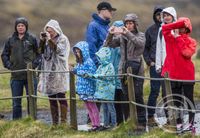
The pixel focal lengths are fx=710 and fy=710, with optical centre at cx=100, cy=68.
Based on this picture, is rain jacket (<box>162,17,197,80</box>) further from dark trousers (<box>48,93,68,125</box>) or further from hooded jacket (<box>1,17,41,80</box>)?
hooded jacket (<box>1,17,41,80</box>)

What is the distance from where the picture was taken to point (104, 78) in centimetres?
1140

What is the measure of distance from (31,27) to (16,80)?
2072 centimetres

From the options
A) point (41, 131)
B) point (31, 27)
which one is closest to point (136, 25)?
point (41, 131)

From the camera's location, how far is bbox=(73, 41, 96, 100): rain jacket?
11.6 metres

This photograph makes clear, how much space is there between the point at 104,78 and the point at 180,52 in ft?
4.91

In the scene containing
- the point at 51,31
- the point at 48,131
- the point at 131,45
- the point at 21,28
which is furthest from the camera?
the point at 21,28

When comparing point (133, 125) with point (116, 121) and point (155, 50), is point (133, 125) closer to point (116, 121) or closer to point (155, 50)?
point (116, 121)

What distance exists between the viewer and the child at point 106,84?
450 inches

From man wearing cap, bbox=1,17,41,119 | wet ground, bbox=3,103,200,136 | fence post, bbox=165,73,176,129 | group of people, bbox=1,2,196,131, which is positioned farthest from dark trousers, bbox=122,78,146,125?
man wearing cap, bbox=1,17,41,119

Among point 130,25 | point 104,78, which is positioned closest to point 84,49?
point 104,78

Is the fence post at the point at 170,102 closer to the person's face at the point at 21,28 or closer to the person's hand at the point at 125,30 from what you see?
the person's hand at the point at 125,30

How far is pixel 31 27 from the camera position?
3338 cm

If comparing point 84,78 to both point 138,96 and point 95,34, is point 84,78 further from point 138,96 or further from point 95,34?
point 95,34

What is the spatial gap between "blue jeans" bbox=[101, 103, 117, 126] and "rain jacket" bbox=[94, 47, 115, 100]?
0.19 metres
